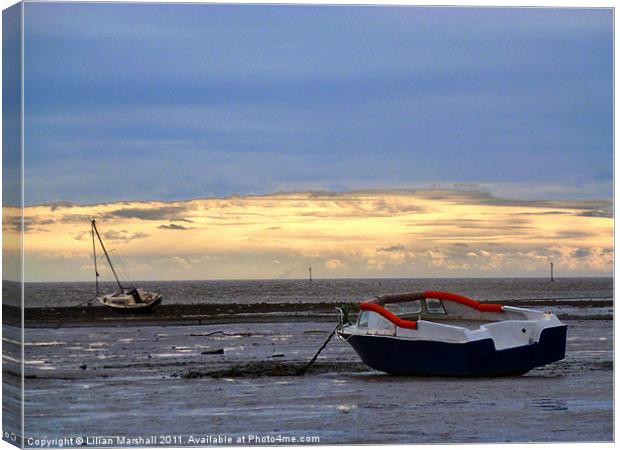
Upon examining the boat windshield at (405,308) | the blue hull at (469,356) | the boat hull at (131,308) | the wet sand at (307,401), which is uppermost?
the boat windshield at (405,308)

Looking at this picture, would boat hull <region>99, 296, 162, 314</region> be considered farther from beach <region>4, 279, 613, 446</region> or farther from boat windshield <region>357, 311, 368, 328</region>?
boat windshield <region>357, 311, 368, 328</region>

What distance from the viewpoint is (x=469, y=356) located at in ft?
79.6

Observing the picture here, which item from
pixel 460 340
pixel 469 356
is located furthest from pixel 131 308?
pixel 460 340

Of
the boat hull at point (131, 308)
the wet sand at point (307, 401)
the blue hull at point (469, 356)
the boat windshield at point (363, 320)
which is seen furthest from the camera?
the boat hull at point (131, 308)

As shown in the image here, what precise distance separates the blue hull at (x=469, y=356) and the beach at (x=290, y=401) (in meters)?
0.19

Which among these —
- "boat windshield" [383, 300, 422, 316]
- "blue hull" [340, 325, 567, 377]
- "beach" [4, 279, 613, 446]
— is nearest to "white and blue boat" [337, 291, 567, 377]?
"blue hull" [340, 325, 567, 377]

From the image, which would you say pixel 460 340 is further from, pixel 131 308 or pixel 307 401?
pixel 131 308

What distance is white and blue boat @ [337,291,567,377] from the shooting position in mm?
24328

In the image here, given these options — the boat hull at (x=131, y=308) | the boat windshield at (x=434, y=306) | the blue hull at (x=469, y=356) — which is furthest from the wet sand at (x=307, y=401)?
the boat hull at (x=131, y=308)

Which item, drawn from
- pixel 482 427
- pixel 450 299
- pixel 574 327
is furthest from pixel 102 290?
pixel 482 427

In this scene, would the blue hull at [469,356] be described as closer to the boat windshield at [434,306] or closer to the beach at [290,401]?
the beach at [290,401]

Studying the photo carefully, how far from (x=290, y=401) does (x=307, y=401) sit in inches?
11.0

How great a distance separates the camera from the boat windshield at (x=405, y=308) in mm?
Result: 26697

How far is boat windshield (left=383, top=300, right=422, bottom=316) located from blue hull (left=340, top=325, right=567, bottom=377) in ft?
4.73
